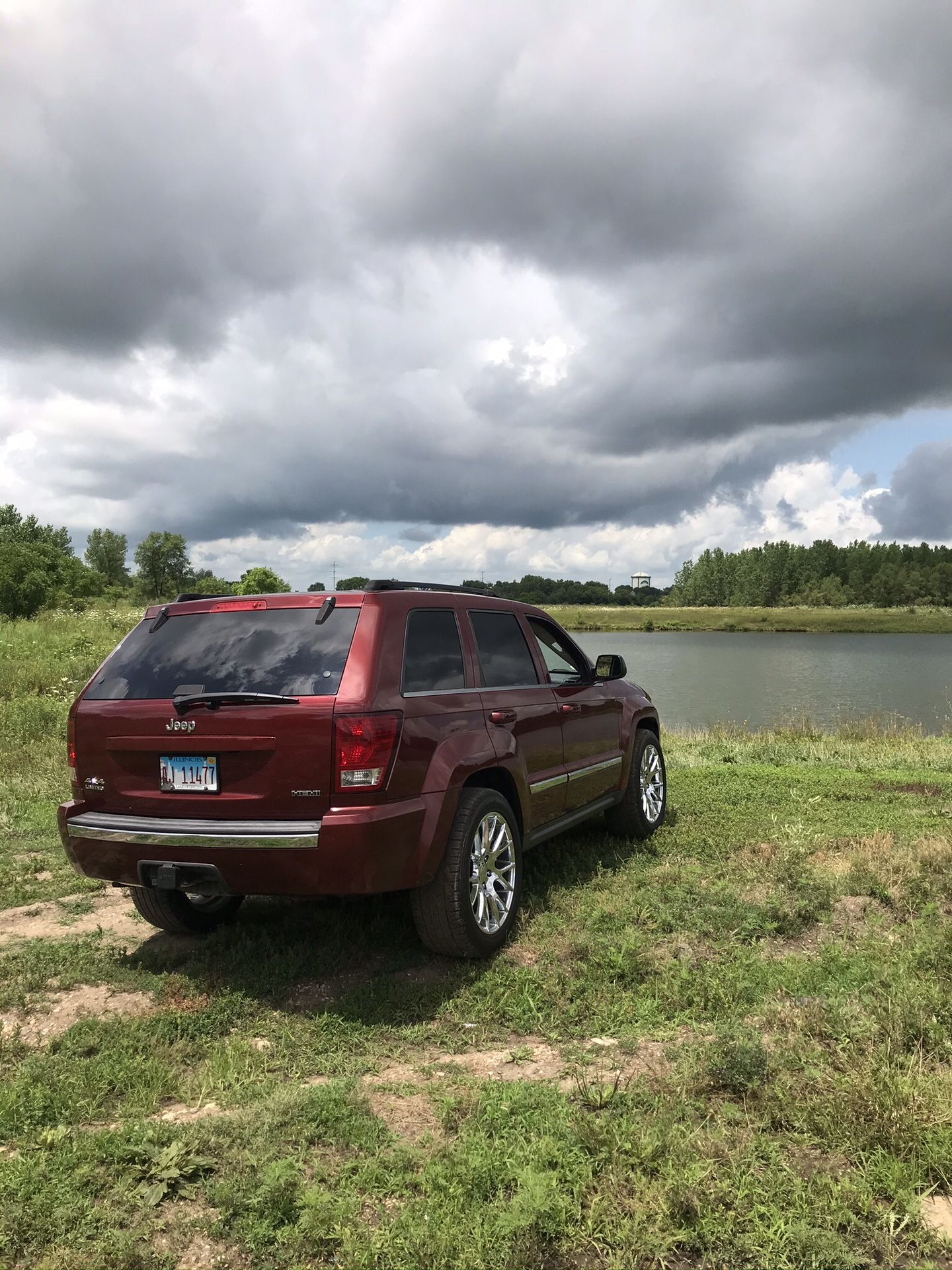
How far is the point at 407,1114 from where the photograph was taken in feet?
10.2

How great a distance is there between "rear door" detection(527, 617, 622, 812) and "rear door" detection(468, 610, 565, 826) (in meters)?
0.16

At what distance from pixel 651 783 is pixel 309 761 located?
4203 millimetres

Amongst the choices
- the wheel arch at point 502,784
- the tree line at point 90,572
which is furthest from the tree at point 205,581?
the wheel arch at point 502,784

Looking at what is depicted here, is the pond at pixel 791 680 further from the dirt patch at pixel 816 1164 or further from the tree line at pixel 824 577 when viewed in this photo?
the tree line at pixel 824 577

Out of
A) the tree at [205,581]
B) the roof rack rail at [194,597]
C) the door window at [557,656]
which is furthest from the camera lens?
the tree at [205,581]

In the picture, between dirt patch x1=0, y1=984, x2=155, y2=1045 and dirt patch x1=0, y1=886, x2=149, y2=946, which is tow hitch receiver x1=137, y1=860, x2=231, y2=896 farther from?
dirt patch x1=0, y1=886, x2=149, y2=946

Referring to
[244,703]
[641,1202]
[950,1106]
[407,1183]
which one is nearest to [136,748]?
[244,703]

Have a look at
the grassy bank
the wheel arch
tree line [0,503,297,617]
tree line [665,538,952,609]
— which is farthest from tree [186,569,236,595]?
the wheel arch

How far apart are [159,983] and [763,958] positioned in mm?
3126

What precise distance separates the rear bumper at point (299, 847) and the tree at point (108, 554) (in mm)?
124226

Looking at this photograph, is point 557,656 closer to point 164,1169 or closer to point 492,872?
point 492,872

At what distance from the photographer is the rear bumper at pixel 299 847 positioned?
3877 millimetres

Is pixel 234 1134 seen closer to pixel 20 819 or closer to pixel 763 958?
pixel 763 958

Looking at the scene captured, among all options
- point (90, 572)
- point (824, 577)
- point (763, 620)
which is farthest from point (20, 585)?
point (824, 577)
